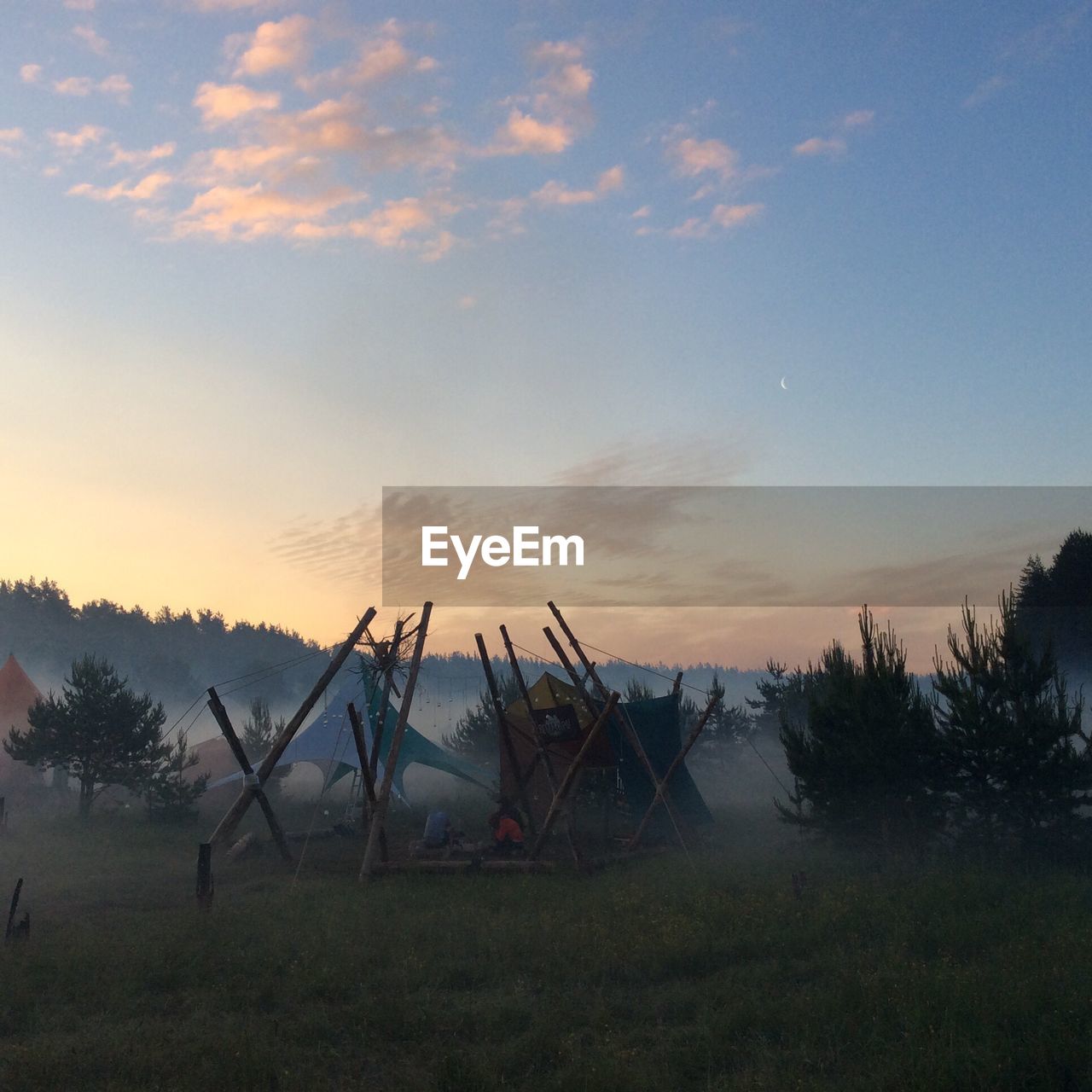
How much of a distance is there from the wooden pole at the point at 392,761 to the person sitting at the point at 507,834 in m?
2.90

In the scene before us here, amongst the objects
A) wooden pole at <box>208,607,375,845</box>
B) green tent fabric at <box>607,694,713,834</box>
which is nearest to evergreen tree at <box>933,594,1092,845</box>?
green tent fabric at <box>607,694,713,834</box>

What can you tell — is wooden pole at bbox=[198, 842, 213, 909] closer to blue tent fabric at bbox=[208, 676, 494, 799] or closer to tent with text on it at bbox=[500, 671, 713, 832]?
tent with text on it at bbox=[500, 671, 713, 832]

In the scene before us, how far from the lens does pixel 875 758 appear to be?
806 inches

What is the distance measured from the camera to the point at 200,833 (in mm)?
27719

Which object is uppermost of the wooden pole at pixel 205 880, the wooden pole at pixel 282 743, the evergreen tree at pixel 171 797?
the wooden pole at pixel 282 743

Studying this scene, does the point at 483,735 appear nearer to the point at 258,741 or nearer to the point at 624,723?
the point at 258,741

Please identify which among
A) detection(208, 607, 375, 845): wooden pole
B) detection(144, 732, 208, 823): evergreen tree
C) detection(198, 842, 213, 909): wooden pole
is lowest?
detection(144, 732, 208, 823): evergreen tree

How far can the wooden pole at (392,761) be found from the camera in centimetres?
1898

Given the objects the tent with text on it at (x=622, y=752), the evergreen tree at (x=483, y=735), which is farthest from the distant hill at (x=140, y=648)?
the tent with text on it at (x=622, y=752)

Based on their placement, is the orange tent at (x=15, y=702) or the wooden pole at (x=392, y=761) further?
the orange tent at (x=15, y=702)

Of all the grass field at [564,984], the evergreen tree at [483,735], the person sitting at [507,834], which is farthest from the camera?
the evergreen tree at [483,735]

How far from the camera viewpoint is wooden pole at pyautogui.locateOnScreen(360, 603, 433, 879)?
62.3ft

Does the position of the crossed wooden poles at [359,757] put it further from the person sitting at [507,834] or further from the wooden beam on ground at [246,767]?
the person sitting at [507,834]

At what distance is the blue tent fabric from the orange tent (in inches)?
383
